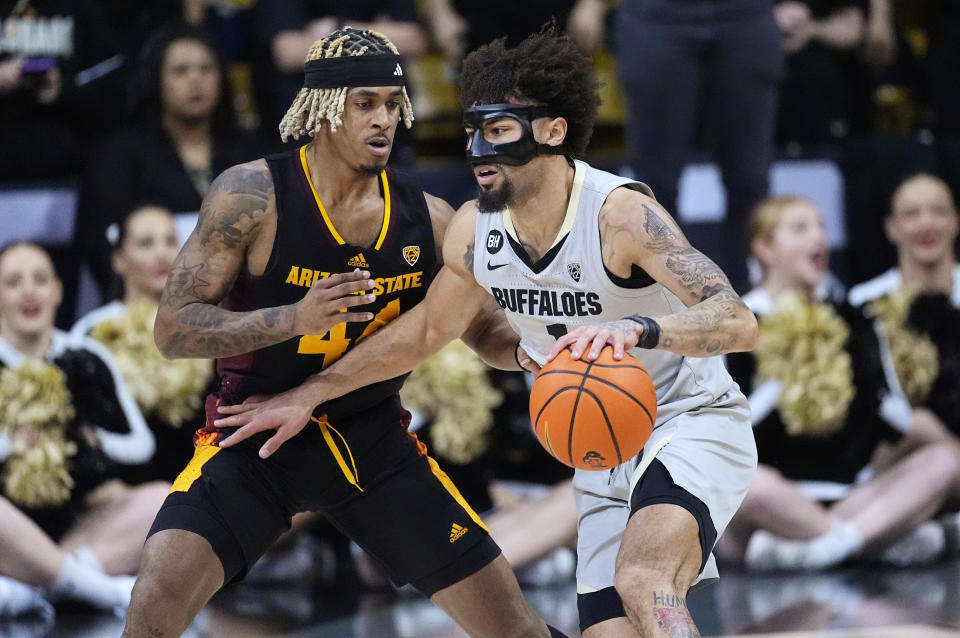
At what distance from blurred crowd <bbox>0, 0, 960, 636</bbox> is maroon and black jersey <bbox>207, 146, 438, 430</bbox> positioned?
193cm

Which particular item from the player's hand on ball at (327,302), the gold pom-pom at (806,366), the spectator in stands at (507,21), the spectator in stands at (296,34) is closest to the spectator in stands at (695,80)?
the spectator in stands at (507,21)

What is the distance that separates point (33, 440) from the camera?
5773 mm

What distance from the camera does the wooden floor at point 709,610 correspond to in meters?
5.38

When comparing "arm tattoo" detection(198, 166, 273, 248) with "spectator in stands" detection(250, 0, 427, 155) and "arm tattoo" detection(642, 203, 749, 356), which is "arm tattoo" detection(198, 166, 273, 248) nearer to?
"arm tattoo" detection(642, 203, 749, 356)

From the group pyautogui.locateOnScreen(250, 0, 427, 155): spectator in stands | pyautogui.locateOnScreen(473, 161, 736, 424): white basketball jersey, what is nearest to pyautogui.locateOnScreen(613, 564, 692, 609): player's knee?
pyautogui.locateOnScreen(473, 161, 736, 424): white basketball jersey

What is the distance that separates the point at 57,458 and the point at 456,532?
245 centimetres

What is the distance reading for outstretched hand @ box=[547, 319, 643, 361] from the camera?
10.6 feet

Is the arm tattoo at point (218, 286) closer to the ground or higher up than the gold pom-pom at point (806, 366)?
higher up

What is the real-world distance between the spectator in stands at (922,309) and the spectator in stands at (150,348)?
319 cm

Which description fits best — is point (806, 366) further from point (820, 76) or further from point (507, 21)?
point (507, 21)

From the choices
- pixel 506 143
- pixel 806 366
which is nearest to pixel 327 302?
pixel 506 143

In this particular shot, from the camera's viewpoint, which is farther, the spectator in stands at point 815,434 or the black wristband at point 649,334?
the spectator in stands at point 815,434

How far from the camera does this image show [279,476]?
4.00m

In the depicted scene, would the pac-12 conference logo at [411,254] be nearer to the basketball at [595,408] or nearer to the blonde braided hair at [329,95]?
the blonde braided hair at [329,95]
